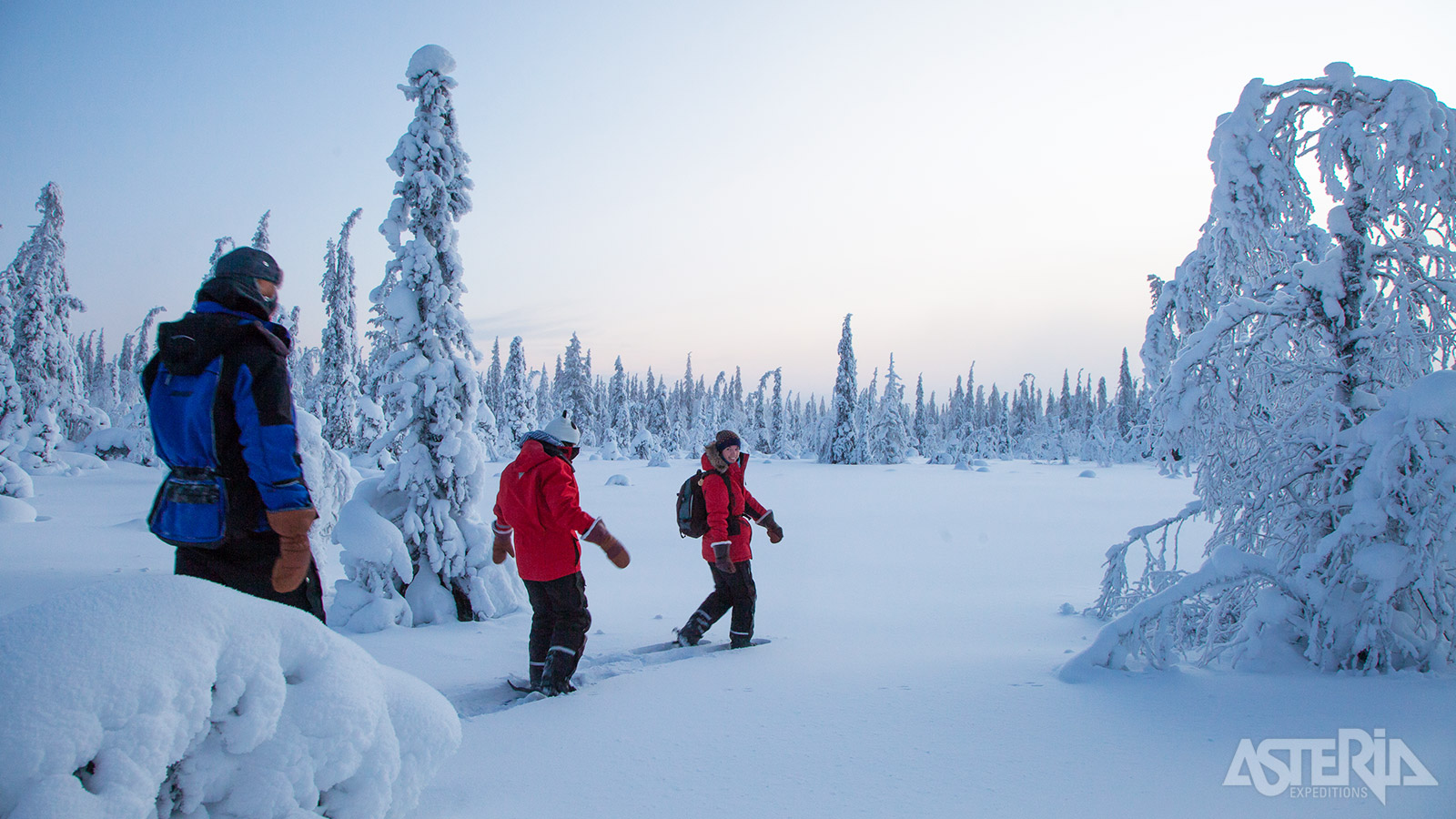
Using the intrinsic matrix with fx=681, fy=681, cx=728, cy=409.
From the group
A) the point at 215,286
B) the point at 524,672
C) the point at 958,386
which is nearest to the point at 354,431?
the point at 524,672

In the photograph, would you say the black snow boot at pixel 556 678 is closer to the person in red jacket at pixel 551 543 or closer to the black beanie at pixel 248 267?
the person in red jacket at pixel 551 543

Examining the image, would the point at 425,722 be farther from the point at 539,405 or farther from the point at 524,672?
the point at 539,405

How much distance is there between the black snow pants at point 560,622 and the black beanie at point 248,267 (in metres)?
2.57

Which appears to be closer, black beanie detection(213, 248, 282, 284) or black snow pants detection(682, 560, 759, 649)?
black beanie detection(213, 248, 282, 284)

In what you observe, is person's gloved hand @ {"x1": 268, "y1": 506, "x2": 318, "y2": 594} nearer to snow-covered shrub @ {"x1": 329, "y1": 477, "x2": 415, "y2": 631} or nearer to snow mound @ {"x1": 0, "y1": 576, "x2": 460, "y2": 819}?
snow mound @ {"x1": 0, "y1": 576, "x2": 460, "y2": 819}

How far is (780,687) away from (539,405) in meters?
85.4

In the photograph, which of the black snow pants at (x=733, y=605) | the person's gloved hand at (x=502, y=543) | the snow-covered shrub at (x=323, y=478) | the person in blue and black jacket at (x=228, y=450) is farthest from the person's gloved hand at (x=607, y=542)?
the snow-covered shrub at (x=323, y=478)

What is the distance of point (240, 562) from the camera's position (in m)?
2.80

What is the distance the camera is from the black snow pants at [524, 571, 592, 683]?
177 inches

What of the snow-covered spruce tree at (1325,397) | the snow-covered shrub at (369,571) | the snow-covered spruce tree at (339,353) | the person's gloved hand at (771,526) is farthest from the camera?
the snow-covered spruce tree at (339,353)

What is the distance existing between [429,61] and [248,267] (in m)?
6.25

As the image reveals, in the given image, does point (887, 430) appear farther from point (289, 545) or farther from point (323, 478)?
point (289, 545)

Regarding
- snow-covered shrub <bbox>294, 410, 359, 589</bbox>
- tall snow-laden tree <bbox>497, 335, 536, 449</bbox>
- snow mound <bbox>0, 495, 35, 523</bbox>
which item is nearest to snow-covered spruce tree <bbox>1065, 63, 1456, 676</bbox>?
snow-covered shrub <bbox>294, 410, 359, 589</bbox>

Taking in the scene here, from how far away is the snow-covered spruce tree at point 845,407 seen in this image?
4784 centimetres
